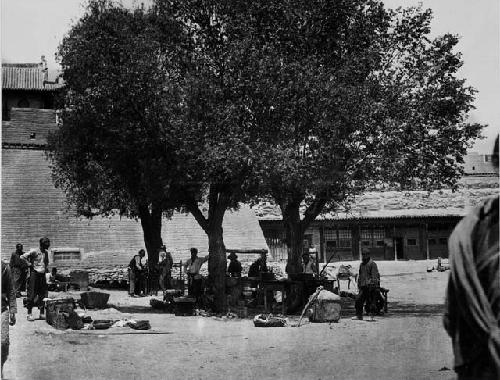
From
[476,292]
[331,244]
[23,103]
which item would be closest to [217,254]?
[476,292]

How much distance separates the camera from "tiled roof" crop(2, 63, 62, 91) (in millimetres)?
53906

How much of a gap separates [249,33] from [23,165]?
74.2 ft

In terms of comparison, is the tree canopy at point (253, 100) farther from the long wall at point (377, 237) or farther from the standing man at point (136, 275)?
the long wall at point (377, 237)

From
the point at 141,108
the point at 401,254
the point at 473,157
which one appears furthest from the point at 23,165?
the point at 473,157

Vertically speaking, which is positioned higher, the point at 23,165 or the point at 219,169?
the point at 23,165

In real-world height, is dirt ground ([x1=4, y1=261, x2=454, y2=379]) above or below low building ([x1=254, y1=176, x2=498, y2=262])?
below

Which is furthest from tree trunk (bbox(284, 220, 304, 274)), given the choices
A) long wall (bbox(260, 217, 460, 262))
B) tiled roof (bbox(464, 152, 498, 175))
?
tiled roof (bbox(464, 152, 498, 175))

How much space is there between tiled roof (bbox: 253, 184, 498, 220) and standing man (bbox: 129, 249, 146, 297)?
23504 millimetres

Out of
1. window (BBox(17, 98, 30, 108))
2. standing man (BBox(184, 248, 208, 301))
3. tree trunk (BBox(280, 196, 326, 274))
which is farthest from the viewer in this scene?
window (BBox(17, 98, 30, 108))

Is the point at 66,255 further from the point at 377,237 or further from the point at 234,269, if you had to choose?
the point at 377,237

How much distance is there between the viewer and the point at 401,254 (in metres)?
50.6

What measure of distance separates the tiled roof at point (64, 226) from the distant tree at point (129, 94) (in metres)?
12.5

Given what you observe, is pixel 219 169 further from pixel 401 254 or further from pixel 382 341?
pixel 401 254

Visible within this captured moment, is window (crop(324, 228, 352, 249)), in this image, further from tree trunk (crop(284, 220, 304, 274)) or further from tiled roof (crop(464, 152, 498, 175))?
tiled roof (crop(464, 152, 498, 175))
